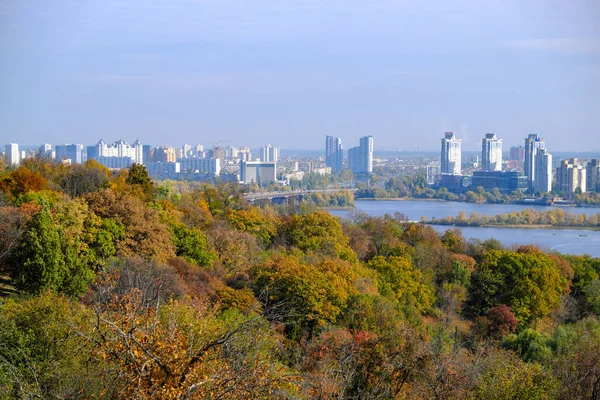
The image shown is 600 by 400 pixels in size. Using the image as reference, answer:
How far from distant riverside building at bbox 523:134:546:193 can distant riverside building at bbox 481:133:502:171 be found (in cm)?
861

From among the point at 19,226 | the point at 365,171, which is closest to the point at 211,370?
the point at 19,226

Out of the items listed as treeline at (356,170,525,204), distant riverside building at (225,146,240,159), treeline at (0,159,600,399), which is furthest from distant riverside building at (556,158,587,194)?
distant riverside building at (225,146,240,159)

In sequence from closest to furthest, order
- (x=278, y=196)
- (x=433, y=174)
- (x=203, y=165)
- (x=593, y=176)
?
(x=278, y=196) → (x=593, y=176) → (x=433, y=174) → (x=203, y=165)

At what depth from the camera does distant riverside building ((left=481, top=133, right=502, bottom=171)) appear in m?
55.1

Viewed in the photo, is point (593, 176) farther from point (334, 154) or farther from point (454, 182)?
point (334, 154)

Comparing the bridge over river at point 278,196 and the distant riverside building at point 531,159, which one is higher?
the distant riverside building at point 531,159

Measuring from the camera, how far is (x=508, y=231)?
89.5ft

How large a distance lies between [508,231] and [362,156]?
124 feet

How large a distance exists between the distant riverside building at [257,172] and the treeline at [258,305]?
3411 cm

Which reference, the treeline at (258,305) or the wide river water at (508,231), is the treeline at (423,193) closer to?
the wide river water at (508,231)

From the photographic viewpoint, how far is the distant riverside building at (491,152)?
181 feet

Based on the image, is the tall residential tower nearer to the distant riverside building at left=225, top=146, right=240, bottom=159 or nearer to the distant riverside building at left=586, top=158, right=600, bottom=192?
the distant riverside building at left=586, top=158, right=600, bottom=192

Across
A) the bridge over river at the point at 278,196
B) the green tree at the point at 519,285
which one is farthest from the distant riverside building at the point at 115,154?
the green tree at the point at 519,285

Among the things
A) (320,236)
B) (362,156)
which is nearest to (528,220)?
(320,236)
